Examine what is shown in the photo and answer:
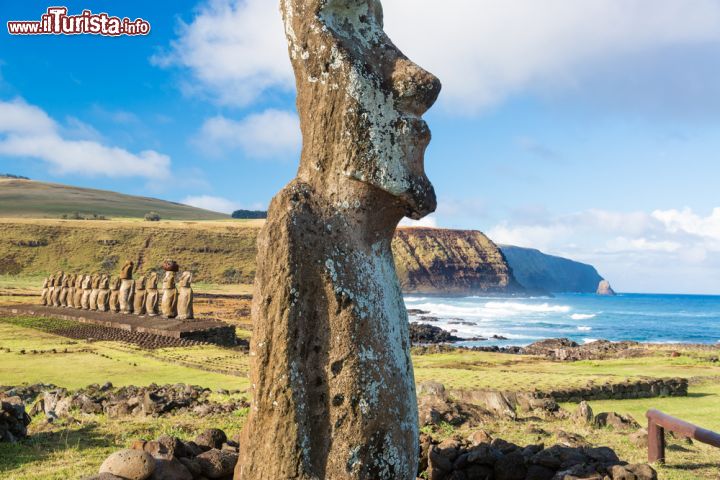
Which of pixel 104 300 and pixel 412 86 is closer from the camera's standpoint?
pixel 412 86

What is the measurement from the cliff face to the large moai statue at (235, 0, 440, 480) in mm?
133921

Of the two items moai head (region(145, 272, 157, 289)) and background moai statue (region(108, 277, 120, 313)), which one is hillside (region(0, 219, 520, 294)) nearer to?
background moai statue (region(108, 277, 120, 313))

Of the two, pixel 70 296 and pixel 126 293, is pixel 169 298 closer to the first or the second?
pixel 126 293

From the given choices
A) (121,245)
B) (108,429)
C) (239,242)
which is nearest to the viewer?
(108,429)

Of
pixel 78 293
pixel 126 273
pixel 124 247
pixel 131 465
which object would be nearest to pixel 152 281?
pixel 126 273

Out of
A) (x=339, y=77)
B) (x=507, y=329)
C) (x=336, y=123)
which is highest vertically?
(x=339, y=77)

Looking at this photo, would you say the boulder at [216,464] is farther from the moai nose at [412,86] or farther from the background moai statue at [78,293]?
the background moai statue at [78,293]

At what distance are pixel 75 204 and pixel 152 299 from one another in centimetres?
11984

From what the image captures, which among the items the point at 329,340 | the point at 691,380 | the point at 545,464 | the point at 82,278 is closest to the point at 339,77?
the point at 329,340

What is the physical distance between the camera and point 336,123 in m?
4.37

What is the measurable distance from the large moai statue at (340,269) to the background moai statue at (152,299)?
24561mm

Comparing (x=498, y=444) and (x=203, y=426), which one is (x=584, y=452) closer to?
(x=498, y=444)

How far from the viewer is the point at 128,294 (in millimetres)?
29469

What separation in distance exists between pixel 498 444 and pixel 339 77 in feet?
14.3
